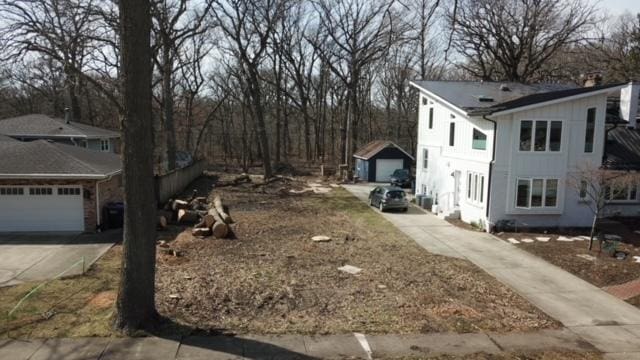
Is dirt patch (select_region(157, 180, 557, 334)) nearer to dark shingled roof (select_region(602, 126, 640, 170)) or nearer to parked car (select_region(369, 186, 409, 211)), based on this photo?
parked car (select_region(369, 186, 409, 211))

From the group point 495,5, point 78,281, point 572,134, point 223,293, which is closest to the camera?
point 223,293

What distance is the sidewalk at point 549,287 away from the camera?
10.3 meters

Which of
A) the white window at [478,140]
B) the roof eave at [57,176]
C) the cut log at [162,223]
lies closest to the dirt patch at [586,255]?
the white window at [478,140]

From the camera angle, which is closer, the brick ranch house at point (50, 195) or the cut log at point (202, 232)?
the cut log at point (202, 232)

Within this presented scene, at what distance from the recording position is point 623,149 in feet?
76.5

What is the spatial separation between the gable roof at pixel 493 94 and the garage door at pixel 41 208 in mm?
17279

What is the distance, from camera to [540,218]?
2100 cm

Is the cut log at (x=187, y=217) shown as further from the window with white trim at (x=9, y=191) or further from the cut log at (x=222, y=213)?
the window with white trim at (x=9, y=191)

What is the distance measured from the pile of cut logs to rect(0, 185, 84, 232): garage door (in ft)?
13.1

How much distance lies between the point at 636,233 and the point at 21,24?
2630 centimetres

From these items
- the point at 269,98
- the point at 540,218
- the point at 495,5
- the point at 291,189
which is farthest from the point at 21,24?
the point at 269,98

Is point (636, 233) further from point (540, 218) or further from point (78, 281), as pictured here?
point (78, 281)

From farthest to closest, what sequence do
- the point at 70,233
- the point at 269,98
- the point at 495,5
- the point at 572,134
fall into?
1. the point at 269,98
2. the point at 495,5
3. the point at 572,134
4. the point at 70,233

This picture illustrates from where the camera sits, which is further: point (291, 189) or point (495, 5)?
point (495, 5)
